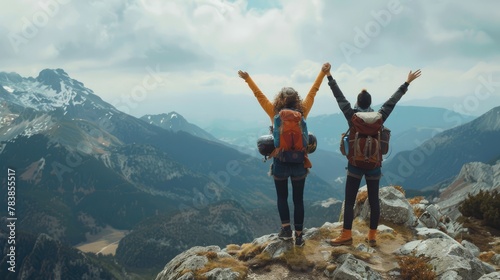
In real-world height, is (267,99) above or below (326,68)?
below

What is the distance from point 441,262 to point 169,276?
978 centimetres

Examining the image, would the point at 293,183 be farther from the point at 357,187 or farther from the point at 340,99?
the point at 340,99

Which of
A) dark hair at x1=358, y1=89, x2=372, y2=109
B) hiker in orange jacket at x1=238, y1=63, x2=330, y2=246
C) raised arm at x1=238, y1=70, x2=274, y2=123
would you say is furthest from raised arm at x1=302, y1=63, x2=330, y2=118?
dark hair at x1=358, y1=89, x2=372, y2=109

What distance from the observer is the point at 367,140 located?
42.1 feet

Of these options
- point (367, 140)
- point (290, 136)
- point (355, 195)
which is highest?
point (290, 136)

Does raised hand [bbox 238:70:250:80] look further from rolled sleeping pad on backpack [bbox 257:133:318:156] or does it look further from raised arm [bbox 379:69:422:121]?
raised arm [bbox 379:69:422:121]

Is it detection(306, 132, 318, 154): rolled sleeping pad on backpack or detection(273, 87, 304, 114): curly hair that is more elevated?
detection(273, 87, 304, 114): curly hair

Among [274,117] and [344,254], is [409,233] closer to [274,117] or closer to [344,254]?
[344,254]

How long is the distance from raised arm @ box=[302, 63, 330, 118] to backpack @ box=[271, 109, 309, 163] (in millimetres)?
834

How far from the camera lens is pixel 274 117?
516 inches

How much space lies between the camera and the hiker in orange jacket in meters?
13.1

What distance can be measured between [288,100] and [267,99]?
0.93 m

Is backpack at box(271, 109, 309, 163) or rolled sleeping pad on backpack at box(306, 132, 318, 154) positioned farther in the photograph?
rolled sleeping pad on backpack at box(306, 132, 318, 154)

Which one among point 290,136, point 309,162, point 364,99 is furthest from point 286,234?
point 364,99
